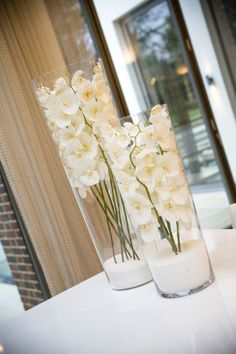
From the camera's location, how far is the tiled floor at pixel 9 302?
126 inches

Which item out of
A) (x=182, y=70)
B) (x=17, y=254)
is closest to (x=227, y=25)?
(x=182, y=70)

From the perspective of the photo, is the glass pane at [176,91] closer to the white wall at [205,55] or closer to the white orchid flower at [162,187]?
the white wall at [205,55]

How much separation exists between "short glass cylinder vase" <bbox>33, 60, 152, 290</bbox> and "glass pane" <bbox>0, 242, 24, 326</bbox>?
2148 mm

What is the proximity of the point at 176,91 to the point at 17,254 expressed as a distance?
2.43 meters

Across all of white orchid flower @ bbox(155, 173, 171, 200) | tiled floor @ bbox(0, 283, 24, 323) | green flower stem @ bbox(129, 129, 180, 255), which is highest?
white orchid flower @ bbox(155, 173, 171, 200)

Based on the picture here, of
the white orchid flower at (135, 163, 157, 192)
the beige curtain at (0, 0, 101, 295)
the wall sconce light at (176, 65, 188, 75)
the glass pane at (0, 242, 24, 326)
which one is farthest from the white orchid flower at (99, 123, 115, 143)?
the wall sconce light at (176, 65, 188, 75)

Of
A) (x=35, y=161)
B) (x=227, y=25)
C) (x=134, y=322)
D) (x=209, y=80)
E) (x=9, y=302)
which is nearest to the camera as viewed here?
(x=134, y=322)

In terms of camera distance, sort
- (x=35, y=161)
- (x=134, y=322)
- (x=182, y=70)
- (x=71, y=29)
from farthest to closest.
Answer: (x=182, y=70)
(x=71, y=29)
(x=35, y=161)
(x=134, y=322)

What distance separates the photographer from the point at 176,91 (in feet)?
15.1

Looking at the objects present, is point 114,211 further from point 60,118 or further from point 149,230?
point 60,118

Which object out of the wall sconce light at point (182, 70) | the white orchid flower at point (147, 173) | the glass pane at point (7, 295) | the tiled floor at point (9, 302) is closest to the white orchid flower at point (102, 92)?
the white orchid flower at point (147, 173)

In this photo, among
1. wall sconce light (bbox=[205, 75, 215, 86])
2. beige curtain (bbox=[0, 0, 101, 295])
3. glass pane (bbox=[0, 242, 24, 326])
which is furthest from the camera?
wall sconce light (bbox=[205, 75, 215, 86])

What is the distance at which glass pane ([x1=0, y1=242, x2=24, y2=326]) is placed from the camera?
10.5 ft

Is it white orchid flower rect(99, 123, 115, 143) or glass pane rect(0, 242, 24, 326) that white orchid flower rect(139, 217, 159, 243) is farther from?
glass pane rect(0, 242, 24, 326)
